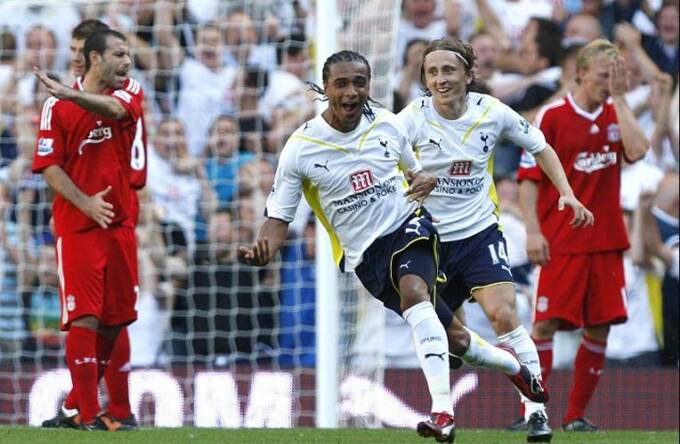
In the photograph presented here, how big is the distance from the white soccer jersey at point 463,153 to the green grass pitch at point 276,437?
1166mm

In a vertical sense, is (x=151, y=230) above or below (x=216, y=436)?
above

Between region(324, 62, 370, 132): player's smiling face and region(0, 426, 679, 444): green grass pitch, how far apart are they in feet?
5.67

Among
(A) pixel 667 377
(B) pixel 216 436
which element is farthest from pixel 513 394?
(B) pixel 216 436

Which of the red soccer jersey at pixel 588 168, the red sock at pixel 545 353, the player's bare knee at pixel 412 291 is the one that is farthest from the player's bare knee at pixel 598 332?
the player's bare knee at pixel 412 291

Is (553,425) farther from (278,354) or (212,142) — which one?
(212,142)

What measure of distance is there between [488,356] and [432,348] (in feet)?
1.71

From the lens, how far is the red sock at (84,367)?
8055 mm

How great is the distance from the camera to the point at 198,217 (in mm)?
11836

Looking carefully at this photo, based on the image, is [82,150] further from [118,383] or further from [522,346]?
[522,346]

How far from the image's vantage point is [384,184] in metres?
6.98

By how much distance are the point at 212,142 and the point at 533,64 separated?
2.78 m

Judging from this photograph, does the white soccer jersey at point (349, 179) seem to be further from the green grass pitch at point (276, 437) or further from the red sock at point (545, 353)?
the red sock at point (545, 353)

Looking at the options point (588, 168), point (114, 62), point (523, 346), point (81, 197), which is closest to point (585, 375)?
point (588, 168)

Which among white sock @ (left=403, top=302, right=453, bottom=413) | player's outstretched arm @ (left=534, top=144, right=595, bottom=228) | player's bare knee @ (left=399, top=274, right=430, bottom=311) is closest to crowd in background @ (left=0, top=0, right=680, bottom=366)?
player's outstretched arm @ (left=534, top=144, right=595, bottom=228)
